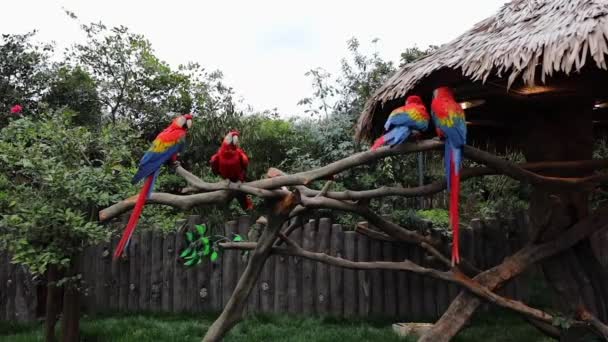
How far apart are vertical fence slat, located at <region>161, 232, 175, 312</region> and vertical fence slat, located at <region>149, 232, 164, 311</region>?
0.15ft

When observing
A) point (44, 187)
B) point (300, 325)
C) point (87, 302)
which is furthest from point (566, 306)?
point (87, 302)

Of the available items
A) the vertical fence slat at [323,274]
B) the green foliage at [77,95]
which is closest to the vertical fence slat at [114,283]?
the vertical fence slat at [323,274]

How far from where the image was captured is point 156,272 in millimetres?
5559

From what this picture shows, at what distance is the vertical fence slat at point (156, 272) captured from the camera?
18.1ft

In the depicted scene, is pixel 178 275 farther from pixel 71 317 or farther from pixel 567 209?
pixel 567 209

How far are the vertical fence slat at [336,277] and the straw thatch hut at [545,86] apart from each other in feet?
4.45

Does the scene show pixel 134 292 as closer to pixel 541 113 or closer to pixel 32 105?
pixel 541 113

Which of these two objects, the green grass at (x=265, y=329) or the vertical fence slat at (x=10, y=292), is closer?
the green grass at (x=265, y=329)

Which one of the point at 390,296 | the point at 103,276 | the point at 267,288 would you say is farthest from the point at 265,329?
the point at 103,276

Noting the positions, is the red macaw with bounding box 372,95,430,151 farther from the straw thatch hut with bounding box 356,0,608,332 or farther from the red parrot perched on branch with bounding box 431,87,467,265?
the straw thatch hut with bounding box 356,0,608,332

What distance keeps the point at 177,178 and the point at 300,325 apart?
370 cm

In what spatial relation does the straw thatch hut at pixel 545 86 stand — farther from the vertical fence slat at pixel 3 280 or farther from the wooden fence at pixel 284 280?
the vertical fence slat at pixel 3 280

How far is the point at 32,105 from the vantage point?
982 centimetres

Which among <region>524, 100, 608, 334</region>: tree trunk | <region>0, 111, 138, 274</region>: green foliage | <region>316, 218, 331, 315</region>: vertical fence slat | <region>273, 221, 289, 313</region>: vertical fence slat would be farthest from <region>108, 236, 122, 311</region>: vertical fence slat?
<region>524, 100, 608, 334</region>: tree trunk
